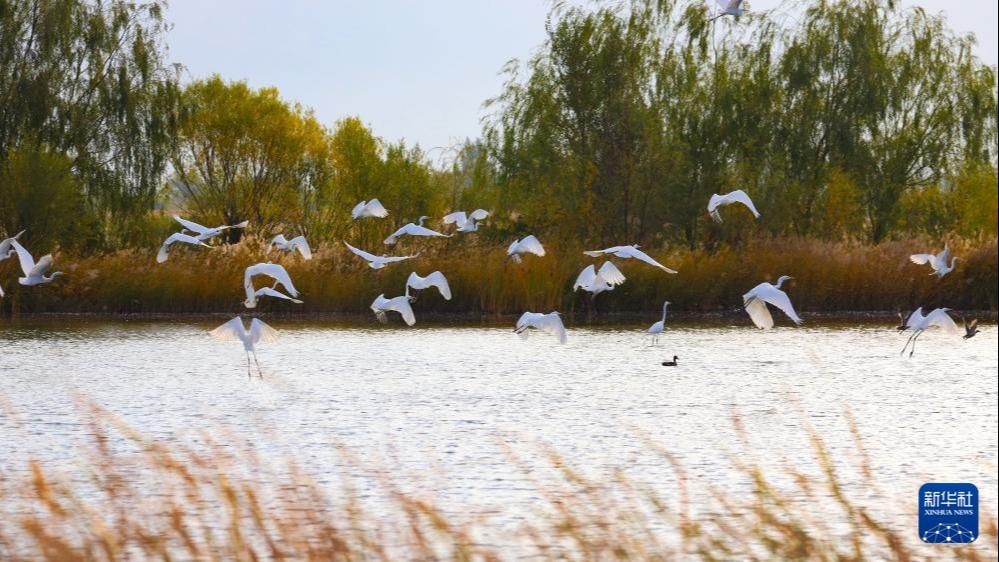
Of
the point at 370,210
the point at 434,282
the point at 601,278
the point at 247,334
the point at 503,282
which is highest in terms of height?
the point at 370,210

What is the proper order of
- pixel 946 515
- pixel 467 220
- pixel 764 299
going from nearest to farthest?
pixel 946 515, pixel 764 299, pixel 467 220

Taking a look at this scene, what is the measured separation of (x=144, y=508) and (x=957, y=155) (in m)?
31.3

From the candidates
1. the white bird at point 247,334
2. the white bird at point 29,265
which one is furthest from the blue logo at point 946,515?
the white bird at point 29,265

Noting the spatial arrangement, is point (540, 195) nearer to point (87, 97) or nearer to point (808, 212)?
point (808, 212)

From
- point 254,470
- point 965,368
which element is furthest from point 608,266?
point 254,470

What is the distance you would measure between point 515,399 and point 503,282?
1078 centimetres

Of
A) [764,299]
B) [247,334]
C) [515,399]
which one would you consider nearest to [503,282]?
[247,334]

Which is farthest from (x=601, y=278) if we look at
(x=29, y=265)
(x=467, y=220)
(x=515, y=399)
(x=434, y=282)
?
(x=29, y=265)

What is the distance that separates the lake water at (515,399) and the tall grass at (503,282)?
312 cm

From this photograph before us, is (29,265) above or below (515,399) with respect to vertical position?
above

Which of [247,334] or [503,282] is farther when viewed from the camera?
[503,282]

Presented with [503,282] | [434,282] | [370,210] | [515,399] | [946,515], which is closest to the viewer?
[946,515]

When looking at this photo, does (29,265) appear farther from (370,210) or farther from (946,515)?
(946,515)

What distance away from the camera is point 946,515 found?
6094mm
